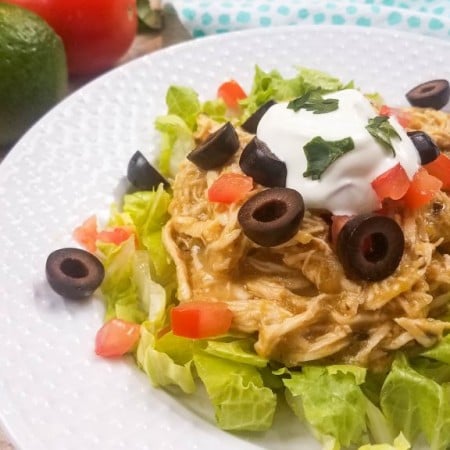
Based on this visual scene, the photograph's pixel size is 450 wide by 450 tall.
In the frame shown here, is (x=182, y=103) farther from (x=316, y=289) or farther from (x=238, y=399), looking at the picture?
(x=238, y=399)

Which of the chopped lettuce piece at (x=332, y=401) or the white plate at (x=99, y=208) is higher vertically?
the white plate at (x=99, y=208)

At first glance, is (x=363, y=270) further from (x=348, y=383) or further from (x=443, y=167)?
(x=443, y=167)

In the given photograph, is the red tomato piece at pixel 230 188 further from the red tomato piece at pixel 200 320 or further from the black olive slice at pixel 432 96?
the black olive slice at pixel 432 96

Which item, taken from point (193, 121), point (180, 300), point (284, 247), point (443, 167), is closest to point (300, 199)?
point (284, 247)

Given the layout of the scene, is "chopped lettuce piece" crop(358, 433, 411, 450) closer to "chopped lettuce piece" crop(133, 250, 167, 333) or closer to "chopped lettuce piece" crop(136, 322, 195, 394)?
"chopped lettuce piece" crop(136, 322, 195, 394)

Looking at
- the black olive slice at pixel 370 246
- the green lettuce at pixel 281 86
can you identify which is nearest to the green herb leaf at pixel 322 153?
the black olive slice at pixel 370 246

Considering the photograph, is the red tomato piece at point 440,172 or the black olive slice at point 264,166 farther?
the red tomato piece at point 440,172

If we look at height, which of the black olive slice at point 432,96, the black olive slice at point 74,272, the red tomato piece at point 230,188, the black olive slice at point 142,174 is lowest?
the black olive slice at point 432,96
